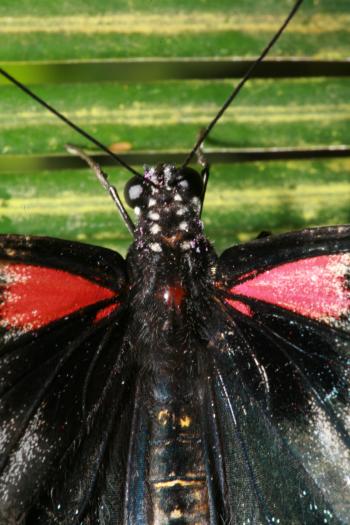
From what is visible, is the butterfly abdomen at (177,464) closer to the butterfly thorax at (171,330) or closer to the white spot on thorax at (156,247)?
the butterfly thorax at (171,330)

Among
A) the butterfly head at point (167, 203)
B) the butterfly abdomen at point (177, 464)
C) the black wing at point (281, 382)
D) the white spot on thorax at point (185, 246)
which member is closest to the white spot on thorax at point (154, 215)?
the butterfly head at point (167, 203)

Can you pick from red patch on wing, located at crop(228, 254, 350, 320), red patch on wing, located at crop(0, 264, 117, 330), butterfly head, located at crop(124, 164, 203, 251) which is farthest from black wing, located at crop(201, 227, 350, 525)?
red patch on wing, located at crop(0, 264, 117, 330)

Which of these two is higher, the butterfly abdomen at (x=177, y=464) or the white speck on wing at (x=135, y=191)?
the white speck on wing at (x=135, y=191)

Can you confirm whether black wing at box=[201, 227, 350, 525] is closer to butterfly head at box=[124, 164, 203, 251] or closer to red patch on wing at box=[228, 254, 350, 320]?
red patch on wing at box=[228, 254, 350, 320]

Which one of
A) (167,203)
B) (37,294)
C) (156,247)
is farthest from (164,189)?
(37,294)

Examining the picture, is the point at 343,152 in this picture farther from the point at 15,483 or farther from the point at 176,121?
the point at 15,483

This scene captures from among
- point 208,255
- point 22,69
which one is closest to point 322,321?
point 208,255

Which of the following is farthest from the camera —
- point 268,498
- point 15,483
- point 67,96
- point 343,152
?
point 343,152
